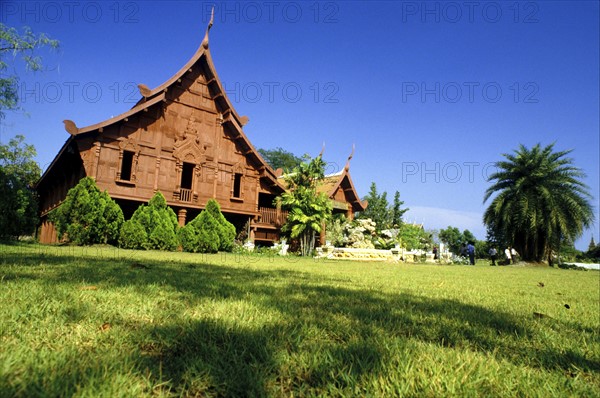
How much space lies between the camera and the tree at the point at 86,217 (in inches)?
515

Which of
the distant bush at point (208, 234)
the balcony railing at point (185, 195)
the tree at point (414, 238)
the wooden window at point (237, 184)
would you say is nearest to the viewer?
the distant bush at point (208, 234)

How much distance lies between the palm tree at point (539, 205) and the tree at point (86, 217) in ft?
82.0

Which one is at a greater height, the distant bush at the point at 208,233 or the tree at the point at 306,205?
the tree at the point at 306,205

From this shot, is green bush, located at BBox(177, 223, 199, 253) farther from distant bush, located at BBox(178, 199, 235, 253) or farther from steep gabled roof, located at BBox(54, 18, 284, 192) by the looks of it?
steep gabled roof, located at BBox(54, 18, 284, 192)

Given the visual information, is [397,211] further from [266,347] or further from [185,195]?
[266,347]

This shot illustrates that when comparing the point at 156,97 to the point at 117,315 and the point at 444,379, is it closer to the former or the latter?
the point at 117,315

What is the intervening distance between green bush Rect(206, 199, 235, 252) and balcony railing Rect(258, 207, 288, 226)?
3.90 metres

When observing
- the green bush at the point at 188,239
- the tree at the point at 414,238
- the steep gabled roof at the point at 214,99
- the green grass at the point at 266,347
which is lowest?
the green grass at the point at 266,347

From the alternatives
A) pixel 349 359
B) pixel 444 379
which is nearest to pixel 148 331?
pixel 349 359

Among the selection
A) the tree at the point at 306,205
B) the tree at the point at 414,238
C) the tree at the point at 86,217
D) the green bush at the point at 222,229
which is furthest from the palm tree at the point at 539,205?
the tree at the point at 86,217

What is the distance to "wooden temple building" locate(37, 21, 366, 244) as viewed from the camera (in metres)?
15.6

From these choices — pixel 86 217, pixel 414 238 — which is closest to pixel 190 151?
pixel 86 217

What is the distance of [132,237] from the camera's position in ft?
45.0

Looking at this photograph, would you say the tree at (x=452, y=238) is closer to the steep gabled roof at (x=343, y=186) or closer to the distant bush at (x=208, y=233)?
the steep gabled roof at (x=343, y=186)
